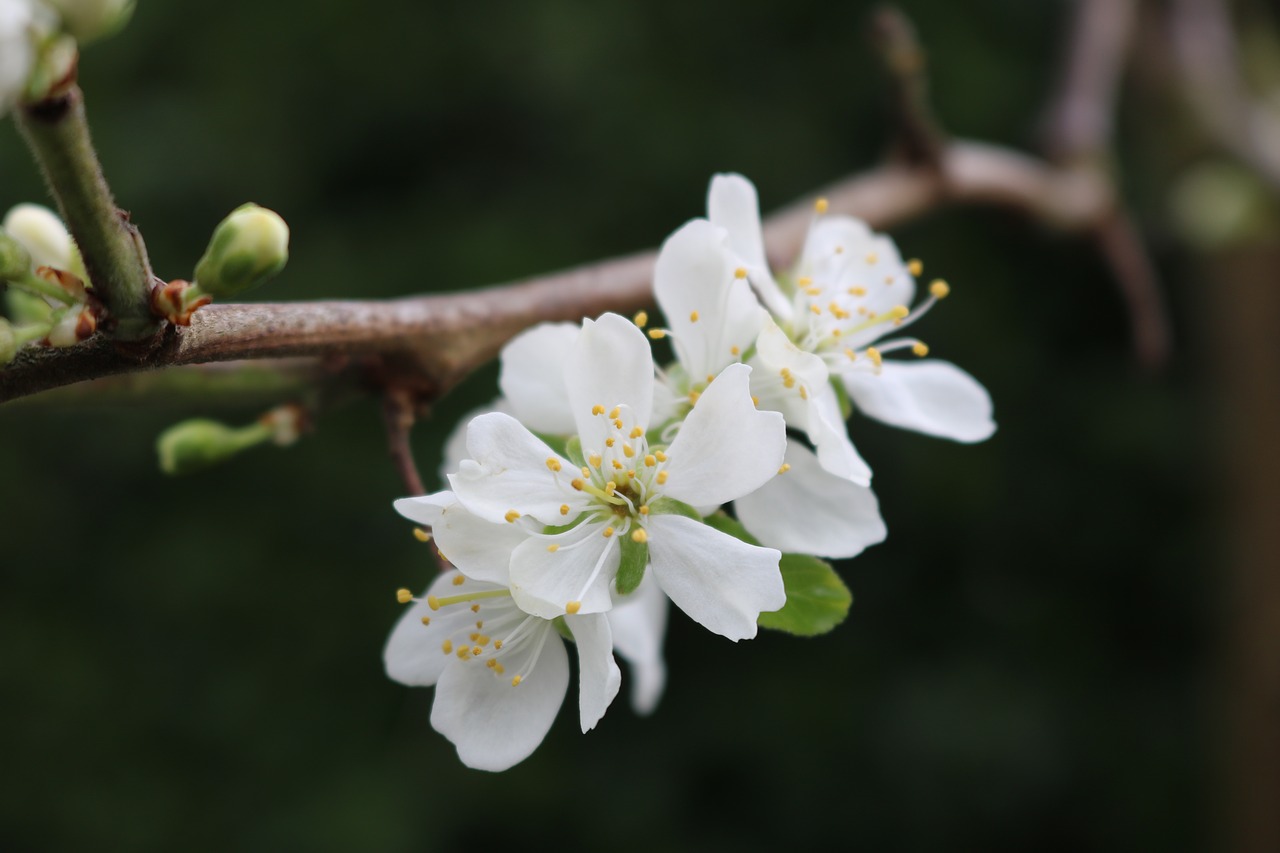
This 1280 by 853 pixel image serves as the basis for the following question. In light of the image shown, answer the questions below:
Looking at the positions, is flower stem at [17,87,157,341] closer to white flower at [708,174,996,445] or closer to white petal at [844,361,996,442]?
white flower at [708,174,996,445]

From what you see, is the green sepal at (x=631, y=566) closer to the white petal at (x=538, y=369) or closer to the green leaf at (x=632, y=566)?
the green leaf at (x=632, y=566)

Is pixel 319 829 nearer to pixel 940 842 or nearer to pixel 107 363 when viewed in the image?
pixel 940 842

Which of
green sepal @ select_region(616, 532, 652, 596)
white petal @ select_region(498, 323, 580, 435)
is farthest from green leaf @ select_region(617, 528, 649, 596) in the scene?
white petal @ select_region(498, 323, 580, 435)

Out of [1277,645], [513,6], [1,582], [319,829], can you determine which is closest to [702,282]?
[319,829]

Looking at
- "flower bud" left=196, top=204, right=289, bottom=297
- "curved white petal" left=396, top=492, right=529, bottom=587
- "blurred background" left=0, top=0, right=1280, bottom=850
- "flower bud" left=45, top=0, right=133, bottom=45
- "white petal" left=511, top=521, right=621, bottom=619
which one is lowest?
"blurred background" left=0, top=0, right=1280, bottom=850

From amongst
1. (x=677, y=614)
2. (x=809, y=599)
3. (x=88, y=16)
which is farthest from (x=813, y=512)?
(x=677, y=614)

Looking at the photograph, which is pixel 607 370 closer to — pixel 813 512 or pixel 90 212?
pixel 813 512

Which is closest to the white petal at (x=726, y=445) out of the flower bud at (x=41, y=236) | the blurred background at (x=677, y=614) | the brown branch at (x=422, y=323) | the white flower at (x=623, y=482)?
the white flower at (x=623, y=482)
